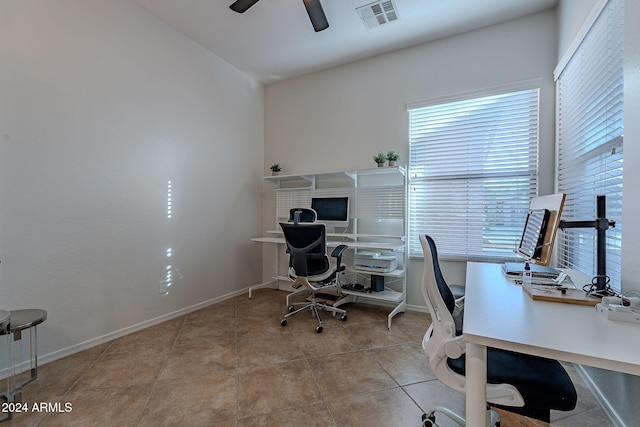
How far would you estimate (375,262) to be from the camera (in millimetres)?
3160

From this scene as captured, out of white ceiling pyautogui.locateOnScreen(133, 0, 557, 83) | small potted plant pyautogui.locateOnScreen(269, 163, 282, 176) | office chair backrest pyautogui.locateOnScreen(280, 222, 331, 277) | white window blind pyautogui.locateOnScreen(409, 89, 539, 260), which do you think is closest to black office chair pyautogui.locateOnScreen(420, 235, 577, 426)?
office chair backrest pyautogui.locateOnScreen(280, 222, 331, 277)

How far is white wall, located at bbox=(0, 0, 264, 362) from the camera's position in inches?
80.6

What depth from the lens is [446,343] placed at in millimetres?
1104

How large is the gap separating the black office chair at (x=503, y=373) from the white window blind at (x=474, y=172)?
6.52 feet

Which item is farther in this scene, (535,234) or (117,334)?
(117,334)

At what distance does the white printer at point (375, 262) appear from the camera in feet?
10.2

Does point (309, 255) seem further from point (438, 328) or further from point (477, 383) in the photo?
point (477, 383)

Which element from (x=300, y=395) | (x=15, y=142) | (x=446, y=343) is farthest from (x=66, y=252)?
(x=446, y=343)

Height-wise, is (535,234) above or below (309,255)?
above

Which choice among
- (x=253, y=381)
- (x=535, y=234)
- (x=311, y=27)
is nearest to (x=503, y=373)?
(x=535, y=234)

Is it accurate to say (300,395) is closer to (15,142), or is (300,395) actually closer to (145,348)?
(145,348)

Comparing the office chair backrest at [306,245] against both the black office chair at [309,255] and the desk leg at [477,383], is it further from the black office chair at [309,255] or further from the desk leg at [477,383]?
the desk leg at [477,383]

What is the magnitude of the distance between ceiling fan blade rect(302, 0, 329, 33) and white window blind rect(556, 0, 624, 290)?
6.24ft

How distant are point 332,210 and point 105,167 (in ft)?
7.80
